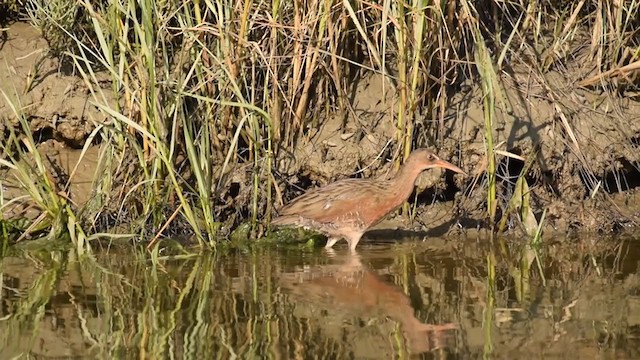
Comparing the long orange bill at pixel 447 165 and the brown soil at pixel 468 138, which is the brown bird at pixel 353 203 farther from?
the brown soil at pixel 468 138

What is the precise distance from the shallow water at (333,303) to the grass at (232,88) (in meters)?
0.40

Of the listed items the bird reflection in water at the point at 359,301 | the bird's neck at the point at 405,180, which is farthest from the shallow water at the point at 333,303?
the bird's neck at the point at 405,180

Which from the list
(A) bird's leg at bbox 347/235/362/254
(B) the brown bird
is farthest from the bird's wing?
(A) bird's leg at bbox 347/235/362/254

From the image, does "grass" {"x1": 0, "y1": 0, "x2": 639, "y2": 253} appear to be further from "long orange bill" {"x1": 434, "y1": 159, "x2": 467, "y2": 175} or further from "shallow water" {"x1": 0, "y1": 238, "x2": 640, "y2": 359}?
"shallow water" {"x1": 0, "y1": 238, "x2": 640, "y2": 359}

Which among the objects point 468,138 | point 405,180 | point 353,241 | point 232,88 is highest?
point 232,88

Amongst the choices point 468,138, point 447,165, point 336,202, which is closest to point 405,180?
point 447,165

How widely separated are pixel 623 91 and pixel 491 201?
1.43m

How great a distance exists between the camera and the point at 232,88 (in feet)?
27.0

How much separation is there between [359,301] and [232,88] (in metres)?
2.03

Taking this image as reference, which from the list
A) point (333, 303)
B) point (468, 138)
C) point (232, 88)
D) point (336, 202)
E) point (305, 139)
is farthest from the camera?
point (468, 138)

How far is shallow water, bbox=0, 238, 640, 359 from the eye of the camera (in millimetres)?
5855

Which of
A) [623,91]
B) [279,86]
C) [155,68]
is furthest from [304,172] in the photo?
[623,91]

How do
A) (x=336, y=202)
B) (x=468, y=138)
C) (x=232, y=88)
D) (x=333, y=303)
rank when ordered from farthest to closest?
1. (x=468, y=138)
2. (x=336, y=202)
3. (x=232, y=88)
4. (x=333, y=303)

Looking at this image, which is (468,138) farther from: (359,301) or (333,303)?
(333,303)
